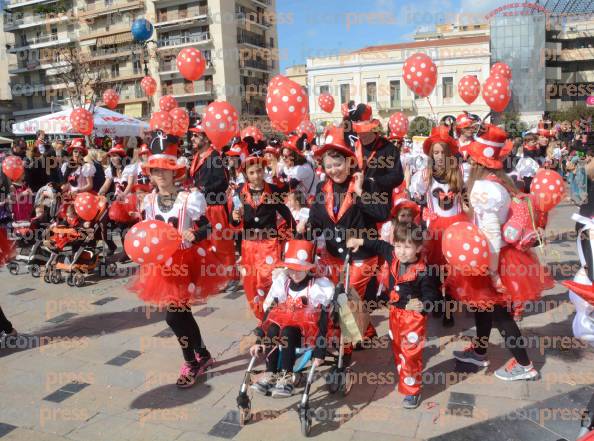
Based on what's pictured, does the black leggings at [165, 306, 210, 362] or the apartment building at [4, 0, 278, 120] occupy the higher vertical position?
the apartment building at [4, 0, 278, 120]

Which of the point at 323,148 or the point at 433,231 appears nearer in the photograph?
the point at 323,148

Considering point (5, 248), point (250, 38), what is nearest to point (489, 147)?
point (5, 248)

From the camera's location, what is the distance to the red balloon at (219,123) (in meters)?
6.55

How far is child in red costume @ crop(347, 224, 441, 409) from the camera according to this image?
149 inches

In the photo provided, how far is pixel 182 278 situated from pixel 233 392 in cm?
103

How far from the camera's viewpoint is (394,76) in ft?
134

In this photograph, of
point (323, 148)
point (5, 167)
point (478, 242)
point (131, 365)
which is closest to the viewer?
point (478, 242)

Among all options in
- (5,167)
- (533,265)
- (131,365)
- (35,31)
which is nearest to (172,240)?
(131,365)

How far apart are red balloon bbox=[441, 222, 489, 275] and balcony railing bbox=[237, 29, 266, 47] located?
47.0 m

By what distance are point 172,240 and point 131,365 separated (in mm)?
1661

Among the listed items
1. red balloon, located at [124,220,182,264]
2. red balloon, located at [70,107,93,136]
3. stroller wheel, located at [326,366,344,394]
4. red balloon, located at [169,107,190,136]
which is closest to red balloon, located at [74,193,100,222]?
red balloon, located at [169,107,190,136]

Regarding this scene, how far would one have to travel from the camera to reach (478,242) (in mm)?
3549

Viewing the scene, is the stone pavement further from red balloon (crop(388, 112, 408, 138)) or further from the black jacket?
red balloon (crop(388, 112, 408, 138))

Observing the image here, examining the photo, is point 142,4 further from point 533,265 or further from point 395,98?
point 533,265
